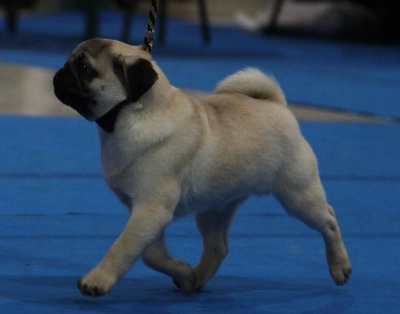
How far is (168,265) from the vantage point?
3.30 meters

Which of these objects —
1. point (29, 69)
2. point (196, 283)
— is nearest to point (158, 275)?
point (196, 283)

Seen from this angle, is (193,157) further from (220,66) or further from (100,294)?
(220,66)

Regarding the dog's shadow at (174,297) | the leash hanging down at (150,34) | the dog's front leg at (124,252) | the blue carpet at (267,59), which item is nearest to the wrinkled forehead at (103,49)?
the leash hanging down at (150,34)

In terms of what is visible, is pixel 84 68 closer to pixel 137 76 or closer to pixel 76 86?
pixel 76 86

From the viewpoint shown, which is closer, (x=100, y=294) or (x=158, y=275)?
(x=100, y=294)

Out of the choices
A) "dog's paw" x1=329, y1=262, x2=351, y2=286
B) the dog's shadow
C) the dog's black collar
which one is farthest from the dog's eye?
"dog's paw" x1=329, y1=262, x2=351, y2=286

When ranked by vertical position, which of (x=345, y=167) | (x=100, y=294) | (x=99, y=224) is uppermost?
(x=100, y=294)

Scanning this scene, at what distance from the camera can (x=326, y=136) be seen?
695 centimetres

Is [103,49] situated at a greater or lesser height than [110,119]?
greater

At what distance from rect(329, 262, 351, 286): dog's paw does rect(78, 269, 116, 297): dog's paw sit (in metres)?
0.83

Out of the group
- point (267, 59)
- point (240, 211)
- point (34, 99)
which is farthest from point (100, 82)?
point (267, 59)

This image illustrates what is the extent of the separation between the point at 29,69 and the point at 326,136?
4005 millimetres

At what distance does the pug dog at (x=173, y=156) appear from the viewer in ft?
9.93

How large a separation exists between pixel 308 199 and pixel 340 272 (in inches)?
10.1
